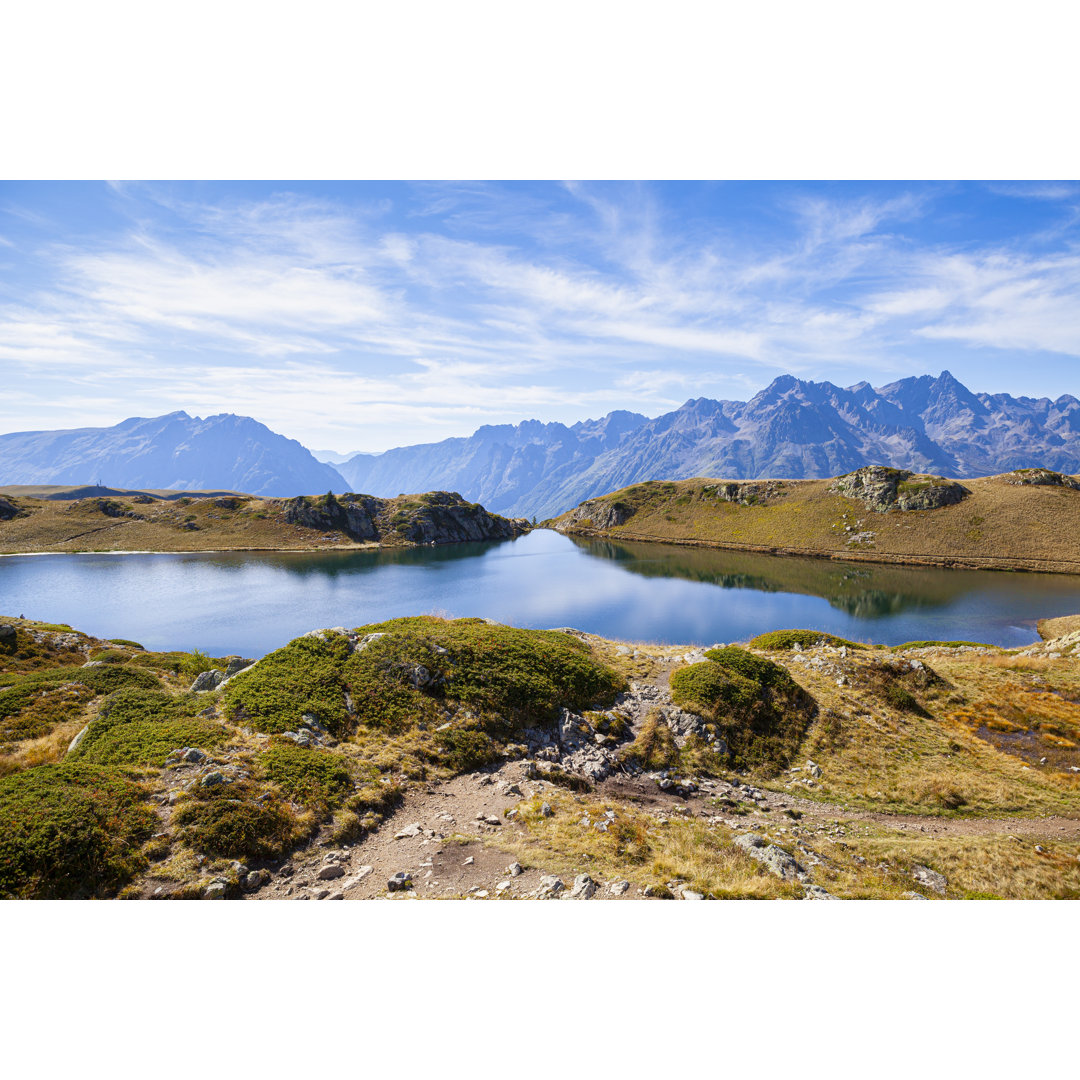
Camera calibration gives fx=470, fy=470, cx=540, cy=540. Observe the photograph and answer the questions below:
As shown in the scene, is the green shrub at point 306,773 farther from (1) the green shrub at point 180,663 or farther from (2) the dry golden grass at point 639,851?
(1) the green shrub at point 180,663

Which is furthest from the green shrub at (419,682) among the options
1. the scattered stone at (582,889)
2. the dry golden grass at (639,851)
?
the scattered stone at (582,889)

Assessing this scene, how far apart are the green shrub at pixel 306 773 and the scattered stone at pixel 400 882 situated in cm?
349

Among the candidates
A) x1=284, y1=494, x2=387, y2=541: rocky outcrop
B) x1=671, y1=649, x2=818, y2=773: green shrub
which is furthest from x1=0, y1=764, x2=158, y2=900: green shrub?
x1=284, y1=494, x2=387, y2=541: rocky outcrop

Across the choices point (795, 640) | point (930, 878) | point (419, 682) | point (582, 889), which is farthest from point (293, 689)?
point (795, 640)

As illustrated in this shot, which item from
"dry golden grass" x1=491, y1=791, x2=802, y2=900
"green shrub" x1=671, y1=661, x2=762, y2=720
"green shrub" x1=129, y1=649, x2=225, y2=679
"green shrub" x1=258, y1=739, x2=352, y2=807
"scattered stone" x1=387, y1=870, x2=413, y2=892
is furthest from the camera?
"green shrub" x1=129, y1=649, x2=225, y2=679

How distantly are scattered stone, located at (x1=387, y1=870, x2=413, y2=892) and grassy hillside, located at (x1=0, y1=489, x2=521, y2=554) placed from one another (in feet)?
463

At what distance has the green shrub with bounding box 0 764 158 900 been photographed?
9.01 m

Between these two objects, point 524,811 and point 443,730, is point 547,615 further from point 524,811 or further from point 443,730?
point 524,811

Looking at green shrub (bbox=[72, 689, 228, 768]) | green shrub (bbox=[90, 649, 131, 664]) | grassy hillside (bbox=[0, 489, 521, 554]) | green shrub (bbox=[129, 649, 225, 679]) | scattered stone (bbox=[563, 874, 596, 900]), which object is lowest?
green shrub (bbox=[129, 649, 225, 679])

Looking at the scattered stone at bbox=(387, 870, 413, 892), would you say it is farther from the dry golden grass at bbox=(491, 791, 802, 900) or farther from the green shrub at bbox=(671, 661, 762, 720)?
the green shrub at bbox=(671, 661, 762, 720)

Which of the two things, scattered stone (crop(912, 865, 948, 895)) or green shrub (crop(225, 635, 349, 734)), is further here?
→ green shrub (crop(225, 635, 349, 734))

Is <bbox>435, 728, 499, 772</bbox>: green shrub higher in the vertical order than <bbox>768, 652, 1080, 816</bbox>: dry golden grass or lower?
higher

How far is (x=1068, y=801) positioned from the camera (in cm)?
1883

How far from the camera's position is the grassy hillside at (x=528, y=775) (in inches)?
427
